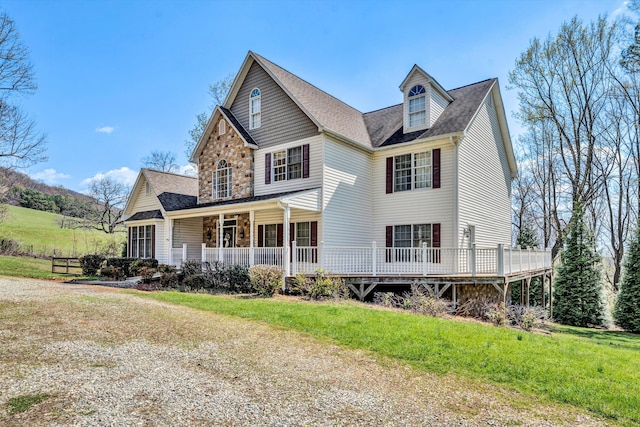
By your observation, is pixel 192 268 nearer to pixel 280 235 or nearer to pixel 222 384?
pixel 280 235

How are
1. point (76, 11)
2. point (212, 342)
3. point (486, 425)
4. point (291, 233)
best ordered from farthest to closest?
1. point (291, 233)
2. point (76, 11)
3. point (212, 342)
4. point (486, 425)

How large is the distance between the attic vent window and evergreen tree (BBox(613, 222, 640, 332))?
11829 millimetres

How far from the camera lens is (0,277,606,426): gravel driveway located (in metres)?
4.20

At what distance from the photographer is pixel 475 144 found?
56.4ft

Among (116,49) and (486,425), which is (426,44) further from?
(486,425)

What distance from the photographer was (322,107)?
59.4 feet

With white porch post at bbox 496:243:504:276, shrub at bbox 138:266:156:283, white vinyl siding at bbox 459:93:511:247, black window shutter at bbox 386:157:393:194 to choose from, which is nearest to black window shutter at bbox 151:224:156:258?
shrub at bbox 138:266:156:283

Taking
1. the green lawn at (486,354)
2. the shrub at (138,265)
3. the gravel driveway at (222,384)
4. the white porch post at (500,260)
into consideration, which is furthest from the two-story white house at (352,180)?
the gravel driveway at (222,384)

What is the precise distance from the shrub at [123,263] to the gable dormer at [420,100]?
15.5 metres

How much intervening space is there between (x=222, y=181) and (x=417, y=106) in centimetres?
1011

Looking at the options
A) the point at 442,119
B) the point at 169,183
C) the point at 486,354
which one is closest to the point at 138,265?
the point at 169,183

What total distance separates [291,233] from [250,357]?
1074 cm

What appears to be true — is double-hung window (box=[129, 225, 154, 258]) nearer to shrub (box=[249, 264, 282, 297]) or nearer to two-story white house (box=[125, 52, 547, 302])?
two-story white house (box=[125, 52, 547, 302])

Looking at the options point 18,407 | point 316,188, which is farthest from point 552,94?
point 18,407
